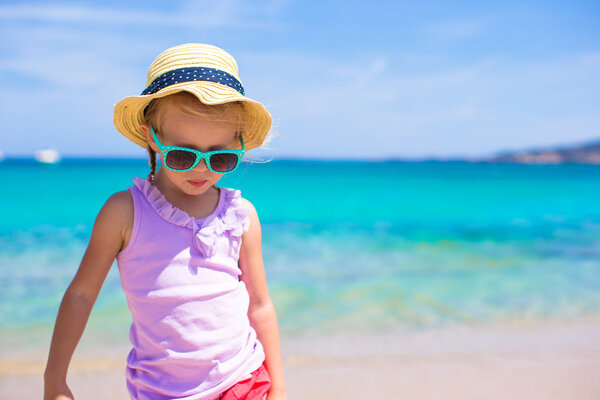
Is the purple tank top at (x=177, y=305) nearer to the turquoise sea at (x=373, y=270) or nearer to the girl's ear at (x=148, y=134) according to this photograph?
the girl's ear at (x=148, y=134)

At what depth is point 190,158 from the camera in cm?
146

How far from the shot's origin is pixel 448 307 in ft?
16.3

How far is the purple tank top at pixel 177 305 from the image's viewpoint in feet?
4.78

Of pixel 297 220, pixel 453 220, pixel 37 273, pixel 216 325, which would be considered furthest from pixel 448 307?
pixel 453 220

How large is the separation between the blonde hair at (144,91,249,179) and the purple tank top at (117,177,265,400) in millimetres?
227

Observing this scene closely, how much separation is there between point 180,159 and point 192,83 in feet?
0.74

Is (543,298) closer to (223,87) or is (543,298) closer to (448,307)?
(448,307)

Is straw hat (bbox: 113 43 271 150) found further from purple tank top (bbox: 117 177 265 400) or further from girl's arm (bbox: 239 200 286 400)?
girl's arm (bbox: 239 200 286 400)

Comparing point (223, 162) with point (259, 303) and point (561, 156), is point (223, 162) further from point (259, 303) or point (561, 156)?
point (561, 156)

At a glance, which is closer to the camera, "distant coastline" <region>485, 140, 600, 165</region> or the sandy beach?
the sandy beach

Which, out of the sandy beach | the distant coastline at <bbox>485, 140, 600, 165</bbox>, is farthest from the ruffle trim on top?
the distant coastline at <bbox>485, 140, 600, 165</bbox>

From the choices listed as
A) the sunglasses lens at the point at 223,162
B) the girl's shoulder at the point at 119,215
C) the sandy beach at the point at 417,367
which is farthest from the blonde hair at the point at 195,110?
the sandy beach at the point at 417,367

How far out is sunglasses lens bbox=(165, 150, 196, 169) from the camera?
1.46m

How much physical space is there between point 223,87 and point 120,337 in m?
3.17
